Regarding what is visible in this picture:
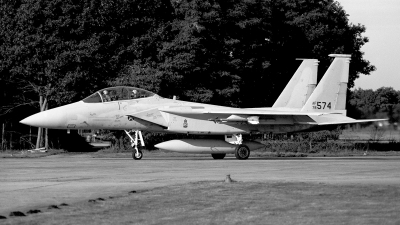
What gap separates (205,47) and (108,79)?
20.1 ft

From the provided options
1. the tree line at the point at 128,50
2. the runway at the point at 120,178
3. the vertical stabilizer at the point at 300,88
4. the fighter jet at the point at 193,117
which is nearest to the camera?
the runway at the point at 120,178

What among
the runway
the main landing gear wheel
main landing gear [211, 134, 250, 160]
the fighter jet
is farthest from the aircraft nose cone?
the main landing gear wheel

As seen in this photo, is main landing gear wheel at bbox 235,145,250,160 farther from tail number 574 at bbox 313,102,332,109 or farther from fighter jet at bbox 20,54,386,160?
tail number 574 at bbox 313,102,332,109

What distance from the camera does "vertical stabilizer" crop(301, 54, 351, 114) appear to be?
90.5 ft

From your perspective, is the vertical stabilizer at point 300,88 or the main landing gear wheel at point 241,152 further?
the vertical stabilizer at point 300,88

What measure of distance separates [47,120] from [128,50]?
1384 cm

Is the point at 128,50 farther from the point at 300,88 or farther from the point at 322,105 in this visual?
the point at 322,105

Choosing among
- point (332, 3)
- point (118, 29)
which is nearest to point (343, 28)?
point (332, 3)

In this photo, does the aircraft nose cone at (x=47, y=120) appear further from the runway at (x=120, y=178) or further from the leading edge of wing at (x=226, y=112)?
the runway at (x=120, y=178)

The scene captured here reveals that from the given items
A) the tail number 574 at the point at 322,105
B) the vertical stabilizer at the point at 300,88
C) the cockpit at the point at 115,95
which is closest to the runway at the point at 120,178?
the cockpit at the point at 115,95

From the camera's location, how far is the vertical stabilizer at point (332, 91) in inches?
1086

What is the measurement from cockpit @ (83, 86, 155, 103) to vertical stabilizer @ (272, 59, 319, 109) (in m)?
6.88

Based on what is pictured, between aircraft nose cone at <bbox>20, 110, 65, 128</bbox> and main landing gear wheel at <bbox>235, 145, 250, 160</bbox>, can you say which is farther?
main landing gear wheel at <bbox>235, 145, 250, 160</bbox>

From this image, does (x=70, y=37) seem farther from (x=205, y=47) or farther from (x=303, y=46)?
(x=303, y=46)
